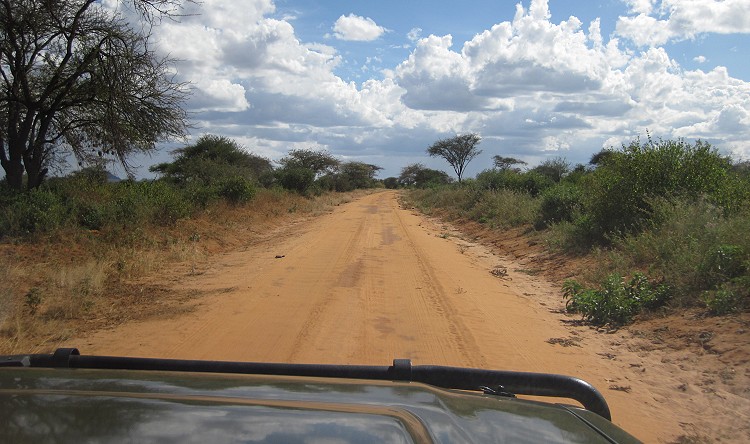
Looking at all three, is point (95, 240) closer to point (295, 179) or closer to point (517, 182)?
point (517, 182)

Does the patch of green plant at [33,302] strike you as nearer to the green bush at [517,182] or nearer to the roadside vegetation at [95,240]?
the roadside vegetation at [95,240]

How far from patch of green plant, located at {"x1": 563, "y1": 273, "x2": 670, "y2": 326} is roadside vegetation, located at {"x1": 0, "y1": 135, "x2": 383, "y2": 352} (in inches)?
249

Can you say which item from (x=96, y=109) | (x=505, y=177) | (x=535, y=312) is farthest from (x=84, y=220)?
(x=505, y=177)

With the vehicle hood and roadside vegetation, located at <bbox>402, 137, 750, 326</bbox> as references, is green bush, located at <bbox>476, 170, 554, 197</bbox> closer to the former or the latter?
roadside vegetation, located at <bbox>402, 137, 750, 326</bbox>

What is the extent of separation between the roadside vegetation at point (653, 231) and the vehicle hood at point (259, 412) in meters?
6.40

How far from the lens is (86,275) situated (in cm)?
990

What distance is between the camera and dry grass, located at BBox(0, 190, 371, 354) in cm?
745

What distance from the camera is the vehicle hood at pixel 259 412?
1.79 metres

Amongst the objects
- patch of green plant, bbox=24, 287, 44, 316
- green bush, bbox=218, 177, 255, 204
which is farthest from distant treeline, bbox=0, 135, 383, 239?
patch of green plant, bbox=24, 287, 44, 316

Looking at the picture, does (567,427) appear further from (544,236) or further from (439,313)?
(544,236)

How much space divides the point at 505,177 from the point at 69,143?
2081 centimetres

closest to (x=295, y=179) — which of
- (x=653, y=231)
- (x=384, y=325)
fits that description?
(x=653, y=231)

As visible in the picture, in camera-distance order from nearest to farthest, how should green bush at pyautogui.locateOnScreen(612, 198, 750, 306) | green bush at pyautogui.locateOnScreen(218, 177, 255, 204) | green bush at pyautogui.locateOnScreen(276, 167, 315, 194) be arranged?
green bush at pyautogui.locateOnScreen(612, 198, 750, 306)
green bush at pyautogui.locateOnScreen(218, 177, 255, 204)
green bush at pyautogui.locateOnScreen(276, 167, 315, 194)

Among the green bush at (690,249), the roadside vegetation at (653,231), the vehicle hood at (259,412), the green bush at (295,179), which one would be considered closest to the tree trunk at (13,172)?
the roadside vegetation at (653,231)
